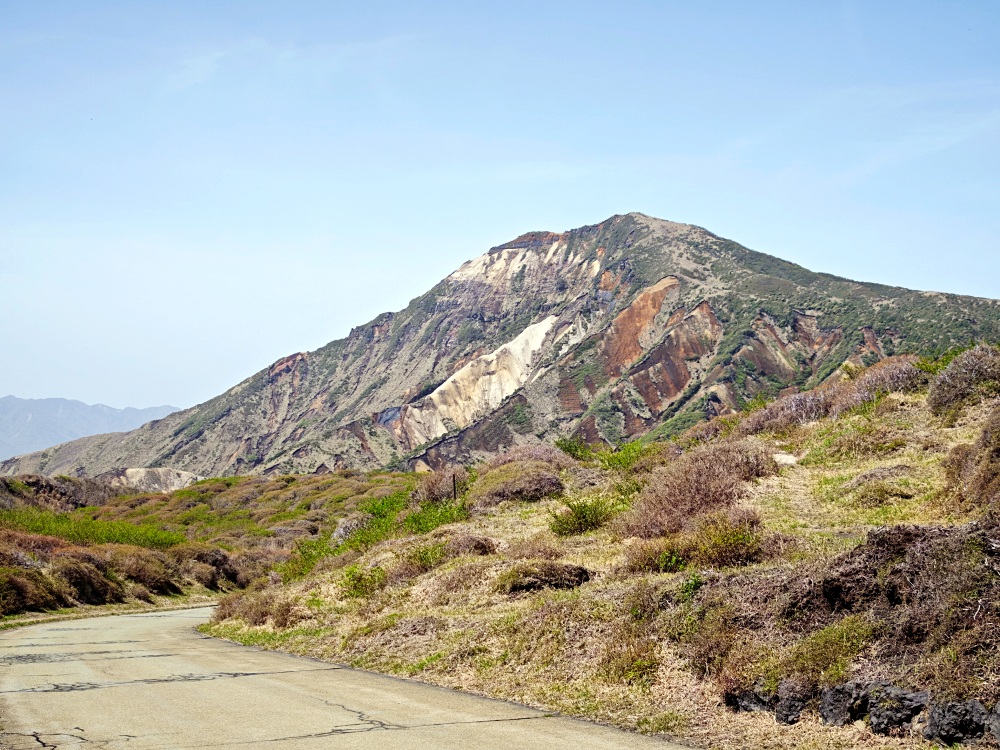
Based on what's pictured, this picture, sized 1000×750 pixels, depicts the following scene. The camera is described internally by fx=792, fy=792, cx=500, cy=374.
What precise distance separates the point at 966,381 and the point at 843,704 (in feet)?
51.7

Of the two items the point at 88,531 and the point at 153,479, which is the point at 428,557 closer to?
the point at 88,531

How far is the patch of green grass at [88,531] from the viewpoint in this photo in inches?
1741

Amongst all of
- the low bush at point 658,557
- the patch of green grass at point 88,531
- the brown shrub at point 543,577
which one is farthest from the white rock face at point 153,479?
the low bush at point 658,557

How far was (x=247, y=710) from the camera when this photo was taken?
31.4 ft

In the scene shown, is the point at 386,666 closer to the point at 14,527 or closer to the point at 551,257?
the point at 14,527

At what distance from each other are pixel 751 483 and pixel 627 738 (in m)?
11.6

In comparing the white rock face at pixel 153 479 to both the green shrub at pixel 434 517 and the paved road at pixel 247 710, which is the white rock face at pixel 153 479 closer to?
the green shrub at pixel 434 517

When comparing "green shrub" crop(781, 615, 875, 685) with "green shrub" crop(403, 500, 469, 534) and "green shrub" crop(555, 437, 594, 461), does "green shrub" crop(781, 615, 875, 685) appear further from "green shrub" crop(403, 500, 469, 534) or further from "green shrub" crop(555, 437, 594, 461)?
"green shrub" crop(555, 437, 594, 461)

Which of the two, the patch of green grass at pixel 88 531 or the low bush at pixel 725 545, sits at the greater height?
the low bush at pixel 725 545

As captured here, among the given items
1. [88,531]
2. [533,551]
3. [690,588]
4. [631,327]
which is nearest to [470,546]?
[533,551]

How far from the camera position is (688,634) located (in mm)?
10125

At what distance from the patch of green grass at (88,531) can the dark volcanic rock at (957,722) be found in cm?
4555

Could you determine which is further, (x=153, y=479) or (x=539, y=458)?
(x=153, y=479)

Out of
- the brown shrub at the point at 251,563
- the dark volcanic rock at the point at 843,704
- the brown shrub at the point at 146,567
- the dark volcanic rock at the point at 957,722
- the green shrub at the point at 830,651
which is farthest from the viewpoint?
the brown shrub at the point at 251,563
